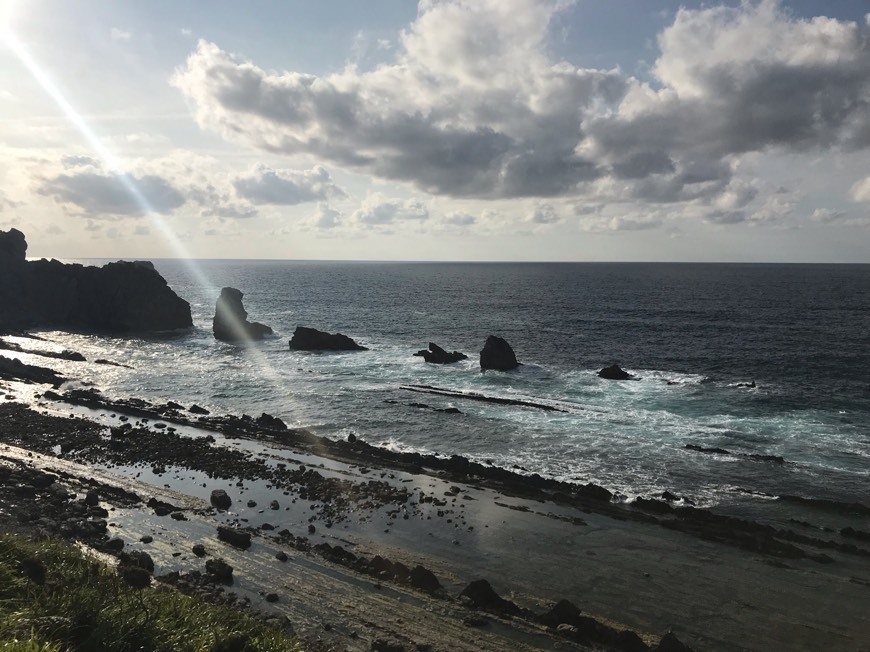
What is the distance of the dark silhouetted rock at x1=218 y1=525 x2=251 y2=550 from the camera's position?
1097 inches

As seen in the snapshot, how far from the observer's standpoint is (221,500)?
3303 cm

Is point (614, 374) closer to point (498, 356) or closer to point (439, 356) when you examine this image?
point (498, 356)

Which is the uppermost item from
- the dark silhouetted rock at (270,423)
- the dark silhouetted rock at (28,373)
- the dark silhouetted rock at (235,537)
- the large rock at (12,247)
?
the large rock at (12,247)

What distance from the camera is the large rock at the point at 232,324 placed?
308ft

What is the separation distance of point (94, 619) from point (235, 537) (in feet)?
53.0

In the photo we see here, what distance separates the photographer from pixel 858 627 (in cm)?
2262

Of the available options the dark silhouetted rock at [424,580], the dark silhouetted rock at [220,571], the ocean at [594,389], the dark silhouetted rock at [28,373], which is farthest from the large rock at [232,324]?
the dark silhouetted rock at [424,580]

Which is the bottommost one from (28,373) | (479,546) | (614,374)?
(479,546)

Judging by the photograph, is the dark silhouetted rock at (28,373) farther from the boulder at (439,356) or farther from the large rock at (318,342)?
the boulder at (439,356)

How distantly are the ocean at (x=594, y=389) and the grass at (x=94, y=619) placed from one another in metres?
27.5

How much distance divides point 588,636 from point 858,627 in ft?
37.9

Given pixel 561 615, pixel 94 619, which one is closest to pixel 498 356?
pixel 561 615

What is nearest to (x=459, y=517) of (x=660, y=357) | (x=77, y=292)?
(x=660, y=357)

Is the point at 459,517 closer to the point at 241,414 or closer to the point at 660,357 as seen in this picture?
the point at 241,414
